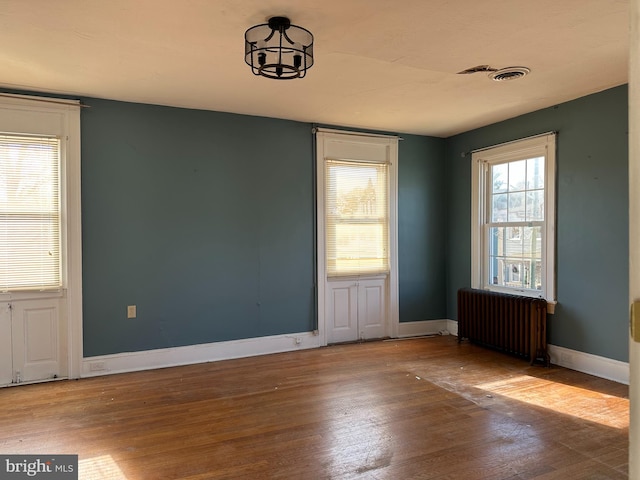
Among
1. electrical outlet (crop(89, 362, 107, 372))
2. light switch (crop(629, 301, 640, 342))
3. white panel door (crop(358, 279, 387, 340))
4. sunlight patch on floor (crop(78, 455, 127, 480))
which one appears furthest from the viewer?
white panel door (crop(358, 279, 387, 340))

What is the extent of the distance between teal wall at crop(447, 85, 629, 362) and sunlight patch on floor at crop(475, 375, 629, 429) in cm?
59

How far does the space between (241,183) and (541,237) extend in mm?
3173

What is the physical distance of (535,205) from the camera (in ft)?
15.7

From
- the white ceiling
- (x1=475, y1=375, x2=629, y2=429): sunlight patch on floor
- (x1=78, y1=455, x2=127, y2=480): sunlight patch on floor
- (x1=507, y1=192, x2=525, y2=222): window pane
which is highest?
the white ceiling

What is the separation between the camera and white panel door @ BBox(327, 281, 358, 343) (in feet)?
17.6

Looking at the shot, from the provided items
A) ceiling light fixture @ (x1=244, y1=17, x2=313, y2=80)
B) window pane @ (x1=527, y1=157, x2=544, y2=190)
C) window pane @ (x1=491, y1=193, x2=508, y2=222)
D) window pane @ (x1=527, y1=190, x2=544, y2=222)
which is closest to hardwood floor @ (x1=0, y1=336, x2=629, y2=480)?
window pane @ (x1=527, y1=190, x2=544, y2=222)

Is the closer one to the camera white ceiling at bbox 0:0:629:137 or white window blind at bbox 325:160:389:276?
white ceiling at bbox 0:0:629:137

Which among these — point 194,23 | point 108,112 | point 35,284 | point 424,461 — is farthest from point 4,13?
point 424,461

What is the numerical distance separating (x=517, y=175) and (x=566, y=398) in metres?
2.45

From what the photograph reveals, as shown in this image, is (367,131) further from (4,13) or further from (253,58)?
(4,13)

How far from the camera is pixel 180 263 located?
458 cm

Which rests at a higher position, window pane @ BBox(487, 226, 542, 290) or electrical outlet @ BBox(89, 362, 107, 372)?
window pane @ BBox(487, 226, 542, 290)

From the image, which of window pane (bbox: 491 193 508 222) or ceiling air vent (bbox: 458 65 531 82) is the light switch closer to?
ceiling air vent (bbox: 458 65 531 82)

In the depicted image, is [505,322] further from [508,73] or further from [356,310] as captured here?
[508,73]
